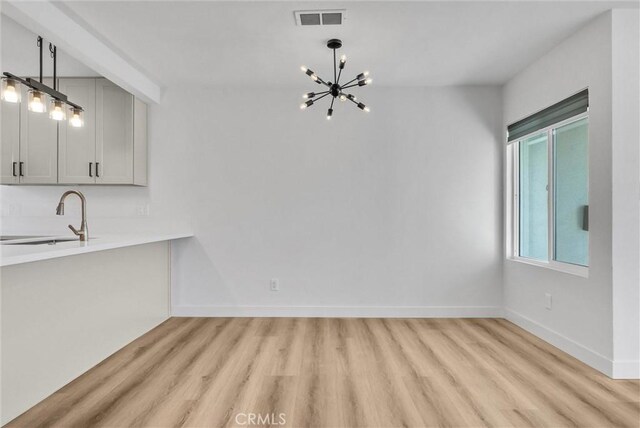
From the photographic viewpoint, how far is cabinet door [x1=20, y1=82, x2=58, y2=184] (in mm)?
3744

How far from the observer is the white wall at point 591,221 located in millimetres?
2539

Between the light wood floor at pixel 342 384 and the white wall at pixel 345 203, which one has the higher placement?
the white wall at pixel 345 203

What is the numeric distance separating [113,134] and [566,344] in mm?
4528

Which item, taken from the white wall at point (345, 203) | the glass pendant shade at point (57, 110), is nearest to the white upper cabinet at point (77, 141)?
the white wall at point (345, 203)

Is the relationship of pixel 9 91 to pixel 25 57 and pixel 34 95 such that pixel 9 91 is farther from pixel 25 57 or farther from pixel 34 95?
pixel 25 57

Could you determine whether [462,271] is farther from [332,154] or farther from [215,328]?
[215,328]

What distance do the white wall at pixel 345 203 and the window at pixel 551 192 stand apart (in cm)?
25

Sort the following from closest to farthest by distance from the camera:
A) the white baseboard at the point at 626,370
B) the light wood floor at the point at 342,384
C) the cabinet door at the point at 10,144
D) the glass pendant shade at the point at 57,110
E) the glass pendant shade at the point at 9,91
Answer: the light wood floor at the point at 342,384 < the glass pendant shade at the point at 9,91 < the white baseboard at the point at 626,370 < the glass pendant shade at the point at 57,110 < the cabinet door at the point at 10,144

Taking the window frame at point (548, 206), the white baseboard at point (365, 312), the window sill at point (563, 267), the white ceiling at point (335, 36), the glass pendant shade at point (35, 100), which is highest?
the white ceiling at point (335, 36)

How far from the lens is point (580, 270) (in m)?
2.86

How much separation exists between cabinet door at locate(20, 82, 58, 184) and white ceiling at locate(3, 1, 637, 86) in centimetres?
116

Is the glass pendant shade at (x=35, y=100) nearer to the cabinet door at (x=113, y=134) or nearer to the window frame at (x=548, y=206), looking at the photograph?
the cabinet door at (x=113, y=134)

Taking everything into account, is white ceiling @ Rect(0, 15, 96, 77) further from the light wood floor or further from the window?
the window

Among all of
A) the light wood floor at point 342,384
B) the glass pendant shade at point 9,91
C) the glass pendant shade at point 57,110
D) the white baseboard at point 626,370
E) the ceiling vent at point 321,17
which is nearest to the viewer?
the light wood floor at point 342,384
